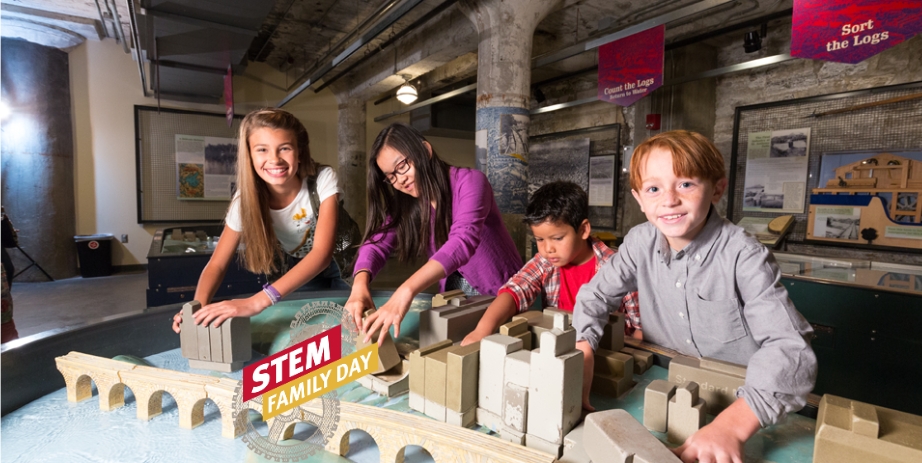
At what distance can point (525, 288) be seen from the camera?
1.56 meters

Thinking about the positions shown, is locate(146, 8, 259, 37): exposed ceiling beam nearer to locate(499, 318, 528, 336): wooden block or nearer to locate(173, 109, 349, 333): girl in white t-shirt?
locate(173, 109, 349, 333): girl in white t-shirt

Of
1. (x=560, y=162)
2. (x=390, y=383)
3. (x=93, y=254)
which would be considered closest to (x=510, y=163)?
(x=390, y=383)

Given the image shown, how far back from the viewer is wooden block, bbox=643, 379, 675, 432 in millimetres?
787

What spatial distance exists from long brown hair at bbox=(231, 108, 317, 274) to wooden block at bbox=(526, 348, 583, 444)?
114cm

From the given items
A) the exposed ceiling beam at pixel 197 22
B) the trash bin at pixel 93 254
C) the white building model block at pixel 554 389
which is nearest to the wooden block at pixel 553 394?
the white building model block at pixel 554 389

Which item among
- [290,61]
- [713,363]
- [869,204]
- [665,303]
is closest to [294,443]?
[713,363]

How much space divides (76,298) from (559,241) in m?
6.05

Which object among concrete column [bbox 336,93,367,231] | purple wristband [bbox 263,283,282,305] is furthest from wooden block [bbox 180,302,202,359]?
concrete column [bbox 336,93,367,231]

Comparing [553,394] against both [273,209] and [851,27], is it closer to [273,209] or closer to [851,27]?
[273,209]

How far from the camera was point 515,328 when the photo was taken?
989mm

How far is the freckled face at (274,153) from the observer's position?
1471mm

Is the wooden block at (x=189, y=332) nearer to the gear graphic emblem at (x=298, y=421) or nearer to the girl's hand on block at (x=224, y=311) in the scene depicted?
the girl's hand on block at (x=224, y=311)

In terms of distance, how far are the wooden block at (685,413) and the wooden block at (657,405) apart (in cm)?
1

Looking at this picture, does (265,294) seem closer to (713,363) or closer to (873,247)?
(713,363)
